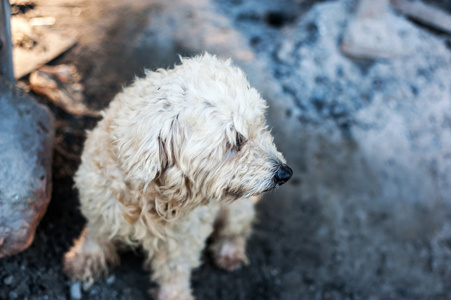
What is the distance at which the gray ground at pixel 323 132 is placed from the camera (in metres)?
3.95

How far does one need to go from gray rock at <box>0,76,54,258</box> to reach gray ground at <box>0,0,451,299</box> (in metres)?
0.66

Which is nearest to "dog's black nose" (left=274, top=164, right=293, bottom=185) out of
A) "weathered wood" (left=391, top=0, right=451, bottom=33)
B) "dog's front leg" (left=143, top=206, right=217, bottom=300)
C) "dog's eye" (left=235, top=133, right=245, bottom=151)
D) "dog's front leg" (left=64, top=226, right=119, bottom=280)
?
"dog's eye" (left=235, top=133, right=245, bottom=151)

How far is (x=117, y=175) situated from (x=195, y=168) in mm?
484

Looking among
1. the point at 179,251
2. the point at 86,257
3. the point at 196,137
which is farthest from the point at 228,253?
the point at 196,137

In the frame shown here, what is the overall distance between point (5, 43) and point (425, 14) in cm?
464

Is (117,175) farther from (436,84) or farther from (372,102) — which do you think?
(436,84)

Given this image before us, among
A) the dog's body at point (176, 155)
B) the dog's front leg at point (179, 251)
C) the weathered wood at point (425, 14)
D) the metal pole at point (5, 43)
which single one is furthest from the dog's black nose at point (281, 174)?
the weathered wood at point (425, 14)

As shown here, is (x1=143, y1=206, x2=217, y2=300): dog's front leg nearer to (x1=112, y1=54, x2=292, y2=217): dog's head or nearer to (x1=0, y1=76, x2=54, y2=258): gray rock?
(x1=112, y1=54, x2=292, y2=217): dog's head

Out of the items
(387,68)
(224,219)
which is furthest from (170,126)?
(387,68)

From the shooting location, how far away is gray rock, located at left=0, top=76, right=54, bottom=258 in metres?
2.51

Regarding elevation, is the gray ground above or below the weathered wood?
below

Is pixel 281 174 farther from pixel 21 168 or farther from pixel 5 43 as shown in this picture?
pixel 5 43

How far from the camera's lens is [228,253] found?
3.62 m

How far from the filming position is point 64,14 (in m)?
3.91
